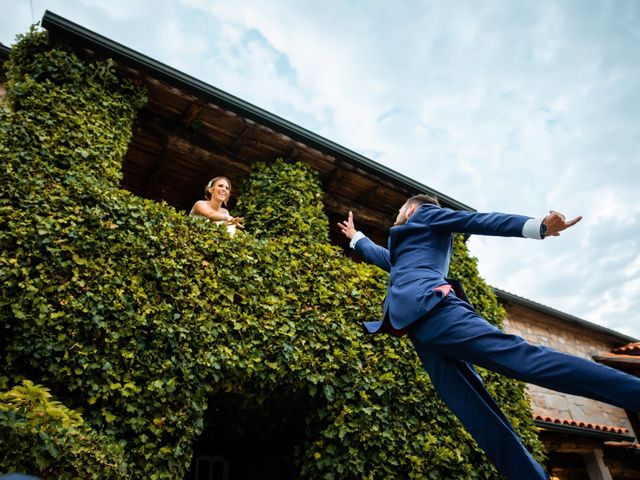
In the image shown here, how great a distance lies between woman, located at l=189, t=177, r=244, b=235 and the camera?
18.8ft

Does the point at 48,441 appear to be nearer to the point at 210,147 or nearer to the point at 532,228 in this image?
the point at 532,228

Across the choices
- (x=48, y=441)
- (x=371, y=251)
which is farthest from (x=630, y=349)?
(x=48, y=441)

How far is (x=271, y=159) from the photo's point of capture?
733 cm

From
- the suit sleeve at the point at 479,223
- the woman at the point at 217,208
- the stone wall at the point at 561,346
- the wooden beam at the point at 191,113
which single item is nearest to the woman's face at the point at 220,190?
the woman at the point at 217,208

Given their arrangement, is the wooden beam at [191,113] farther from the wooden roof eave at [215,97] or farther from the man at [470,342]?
the man at [470,342]

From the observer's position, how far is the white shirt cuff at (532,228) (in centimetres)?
278

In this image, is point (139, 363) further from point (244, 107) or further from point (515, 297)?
point (515, 297)

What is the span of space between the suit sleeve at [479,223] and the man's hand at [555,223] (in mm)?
71

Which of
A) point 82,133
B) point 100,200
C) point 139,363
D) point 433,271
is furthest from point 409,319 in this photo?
point 82,133

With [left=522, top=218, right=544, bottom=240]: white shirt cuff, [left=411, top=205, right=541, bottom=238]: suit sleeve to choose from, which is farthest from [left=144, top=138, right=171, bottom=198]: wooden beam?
[left=522, top=218, right=544, bottom=240]: white shirt cuff

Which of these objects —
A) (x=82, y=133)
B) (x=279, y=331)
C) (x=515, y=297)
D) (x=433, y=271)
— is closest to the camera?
(x=433, y=271)

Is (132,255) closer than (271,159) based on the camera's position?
Yes

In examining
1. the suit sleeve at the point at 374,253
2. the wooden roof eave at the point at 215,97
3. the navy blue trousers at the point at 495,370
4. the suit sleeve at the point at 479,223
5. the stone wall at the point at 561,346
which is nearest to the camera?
the navy blue trousers at the point at 495,370

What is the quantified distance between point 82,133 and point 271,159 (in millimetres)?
3007
